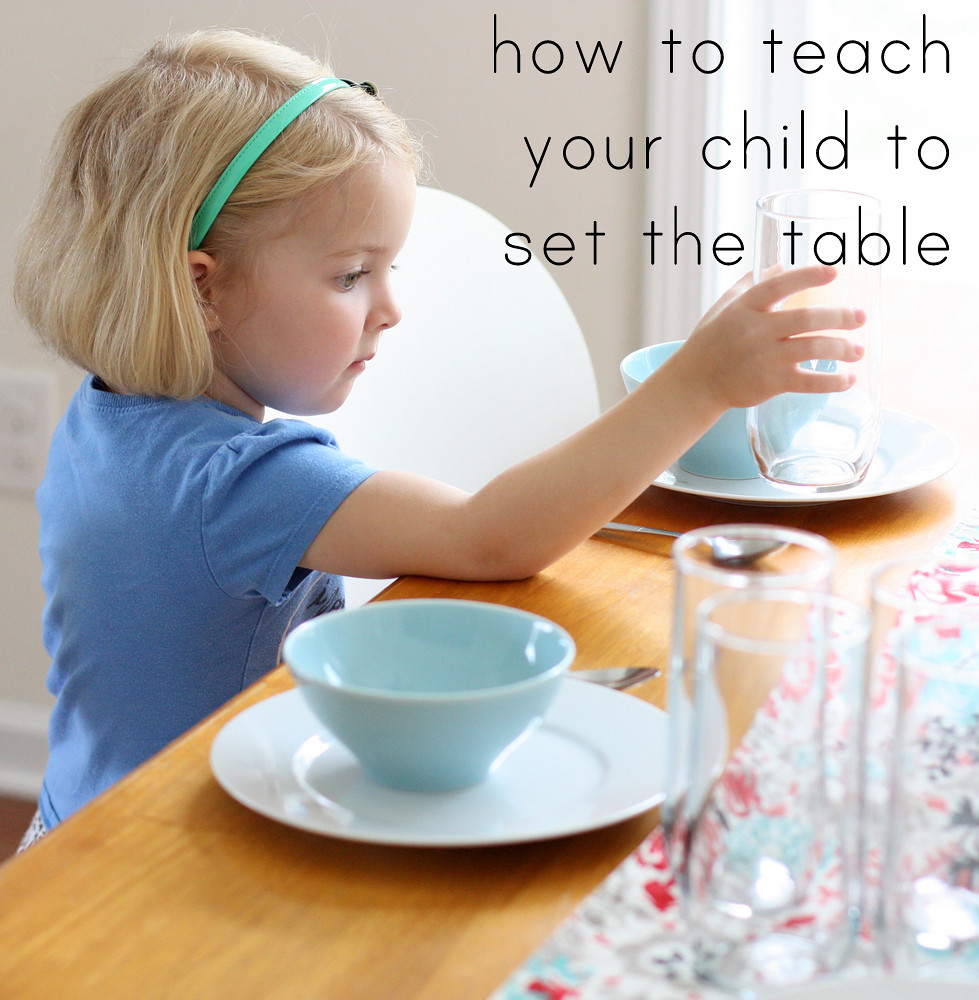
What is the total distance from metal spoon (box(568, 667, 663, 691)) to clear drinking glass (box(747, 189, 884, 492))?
252mm

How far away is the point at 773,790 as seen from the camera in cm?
42

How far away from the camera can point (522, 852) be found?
1.73ft

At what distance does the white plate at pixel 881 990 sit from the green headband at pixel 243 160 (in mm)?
762

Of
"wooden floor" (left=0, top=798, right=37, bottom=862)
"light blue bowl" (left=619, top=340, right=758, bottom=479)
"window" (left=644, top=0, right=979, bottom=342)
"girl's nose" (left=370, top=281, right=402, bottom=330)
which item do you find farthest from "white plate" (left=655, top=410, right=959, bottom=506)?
"wooden floor" (left=0, top=798, right=37, bottom=862)

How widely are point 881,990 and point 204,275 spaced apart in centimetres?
79

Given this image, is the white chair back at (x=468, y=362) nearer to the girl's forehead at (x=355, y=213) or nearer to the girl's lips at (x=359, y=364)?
the girl's lips at (x=359, y=364)

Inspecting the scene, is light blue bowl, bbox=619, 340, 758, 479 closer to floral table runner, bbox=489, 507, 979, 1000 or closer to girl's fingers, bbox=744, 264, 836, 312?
girl's fingers, bbox=744, 264, 836, 312

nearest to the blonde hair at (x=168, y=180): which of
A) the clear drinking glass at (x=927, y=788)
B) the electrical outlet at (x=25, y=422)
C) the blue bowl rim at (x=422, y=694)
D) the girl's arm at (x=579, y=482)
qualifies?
the girl's arm at (x=579, y=482)

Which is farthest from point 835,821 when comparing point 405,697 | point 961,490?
point 961,490

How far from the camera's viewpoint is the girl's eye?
104 centimetres

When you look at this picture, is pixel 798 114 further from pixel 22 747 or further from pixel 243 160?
pixel 22 747

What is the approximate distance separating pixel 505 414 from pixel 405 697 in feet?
3.13

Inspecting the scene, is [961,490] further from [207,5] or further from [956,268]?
[207,5]

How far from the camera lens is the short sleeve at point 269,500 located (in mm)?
872
